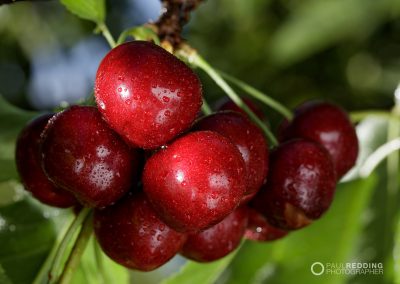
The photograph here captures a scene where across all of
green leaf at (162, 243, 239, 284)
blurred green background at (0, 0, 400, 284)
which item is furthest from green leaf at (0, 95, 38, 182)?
green leaf at (162, 243, 239, 284)

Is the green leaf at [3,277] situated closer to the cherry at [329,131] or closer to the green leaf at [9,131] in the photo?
the green leaf at [9,131]

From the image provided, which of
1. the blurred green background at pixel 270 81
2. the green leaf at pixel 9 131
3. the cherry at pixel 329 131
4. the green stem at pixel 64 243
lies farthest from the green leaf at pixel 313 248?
the green stem at pixel 64 243

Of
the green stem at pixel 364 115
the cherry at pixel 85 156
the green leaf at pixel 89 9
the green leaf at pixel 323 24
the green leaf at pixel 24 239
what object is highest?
the green leaf at pixel 89 9

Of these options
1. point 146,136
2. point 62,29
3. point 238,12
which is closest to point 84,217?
point 146,136

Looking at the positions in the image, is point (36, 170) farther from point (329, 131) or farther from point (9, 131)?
point (329, 131)

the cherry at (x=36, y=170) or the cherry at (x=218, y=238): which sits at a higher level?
the cherry at (x=36, y=170)

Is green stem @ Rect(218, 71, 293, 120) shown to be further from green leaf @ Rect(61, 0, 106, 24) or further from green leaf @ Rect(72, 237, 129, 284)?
green leaf @ Rect(72, 237, 129, 284)

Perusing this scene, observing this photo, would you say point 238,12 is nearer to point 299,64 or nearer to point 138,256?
point 299,64
